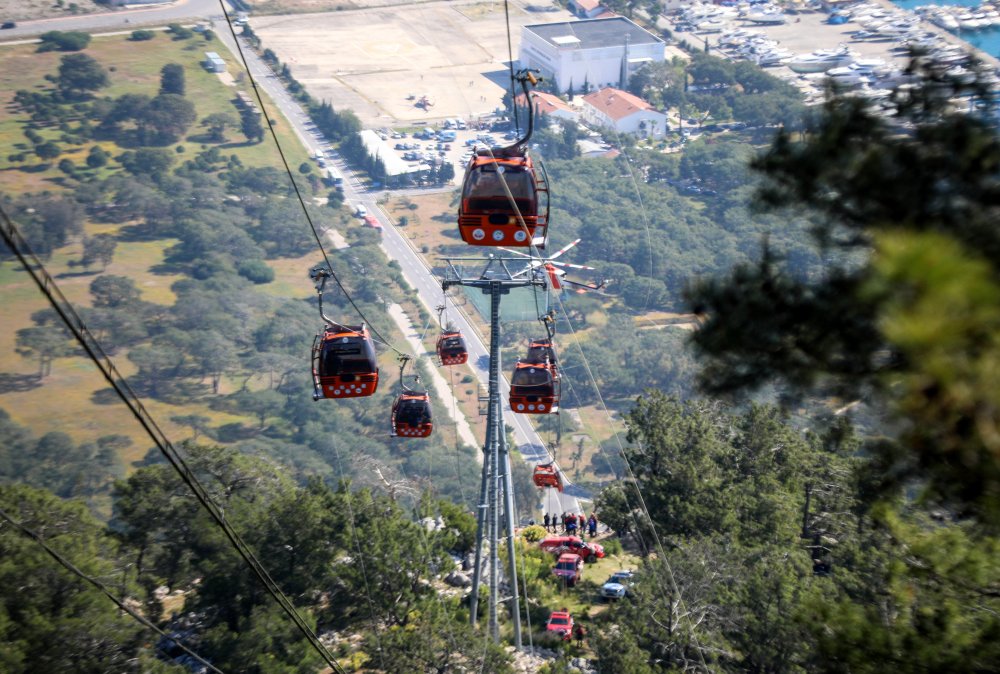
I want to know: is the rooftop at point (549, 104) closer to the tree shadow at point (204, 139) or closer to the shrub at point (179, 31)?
the tree shadow at point (204, 139)

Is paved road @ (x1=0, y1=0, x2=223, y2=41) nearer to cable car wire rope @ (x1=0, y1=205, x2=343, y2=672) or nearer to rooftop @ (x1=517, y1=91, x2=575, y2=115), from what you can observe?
rooftop @ (x1=517, y1=91, x2=575, y2=115)

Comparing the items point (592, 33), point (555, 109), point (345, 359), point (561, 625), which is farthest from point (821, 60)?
point (345, 359)

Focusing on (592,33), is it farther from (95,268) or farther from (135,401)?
(135,401)

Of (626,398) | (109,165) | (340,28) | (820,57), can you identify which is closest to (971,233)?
(626,398)

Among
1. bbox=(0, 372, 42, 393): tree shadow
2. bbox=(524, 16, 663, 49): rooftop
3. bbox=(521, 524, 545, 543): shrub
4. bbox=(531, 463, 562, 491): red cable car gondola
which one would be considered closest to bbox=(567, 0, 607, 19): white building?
bbox=(524, 16, 663, 49): rooftop

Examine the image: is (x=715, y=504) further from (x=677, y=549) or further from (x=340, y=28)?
(x=340, y=28)
